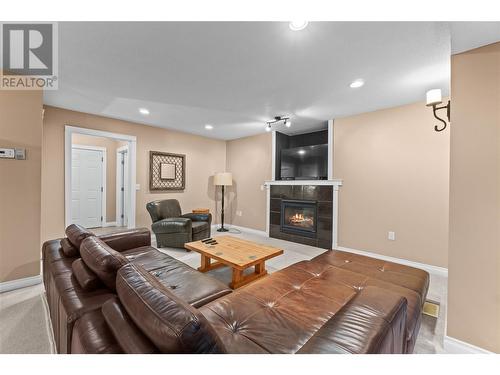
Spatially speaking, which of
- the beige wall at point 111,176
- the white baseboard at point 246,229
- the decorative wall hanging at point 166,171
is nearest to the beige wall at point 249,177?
the white baseboard at point 246,229

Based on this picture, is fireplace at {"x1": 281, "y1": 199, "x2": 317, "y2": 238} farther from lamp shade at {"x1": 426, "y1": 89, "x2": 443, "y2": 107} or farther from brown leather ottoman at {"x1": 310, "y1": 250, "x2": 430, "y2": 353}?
lamp shade at {"x1": 426, "y1": 89, "x2": 443, "y2": 107}

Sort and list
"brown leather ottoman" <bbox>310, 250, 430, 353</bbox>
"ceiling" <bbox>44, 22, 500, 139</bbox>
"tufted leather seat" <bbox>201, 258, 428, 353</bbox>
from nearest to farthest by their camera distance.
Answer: "tufted leather seat" <bbox>201, 258, 428, 353</bbox>
"brown leather ottoman" <bbox>310, 250, 430, 353</bbox>
"ceiling" <bbox>44, 22, 500, 139</bbox>

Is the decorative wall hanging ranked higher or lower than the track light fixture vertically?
lower

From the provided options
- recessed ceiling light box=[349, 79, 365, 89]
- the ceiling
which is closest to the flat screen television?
the ceiling

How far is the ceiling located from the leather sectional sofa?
1.61 m

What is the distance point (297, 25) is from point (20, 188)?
3.12 meters

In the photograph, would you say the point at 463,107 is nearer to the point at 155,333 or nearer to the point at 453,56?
the point at 453,56

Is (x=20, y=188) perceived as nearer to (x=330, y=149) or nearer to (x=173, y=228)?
(x=173, y=228)

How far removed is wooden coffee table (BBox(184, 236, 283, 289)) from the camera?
226 centimetres

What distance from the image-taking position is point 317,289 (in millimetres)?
1540

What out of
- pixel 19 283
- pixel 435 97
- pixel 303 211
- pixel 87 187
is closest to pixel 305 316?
pixel 435 97

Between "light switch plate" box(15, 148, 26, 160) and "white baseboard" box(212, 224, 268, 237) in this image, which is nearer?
"light switch plate" box(15, 148, 26, 160)
